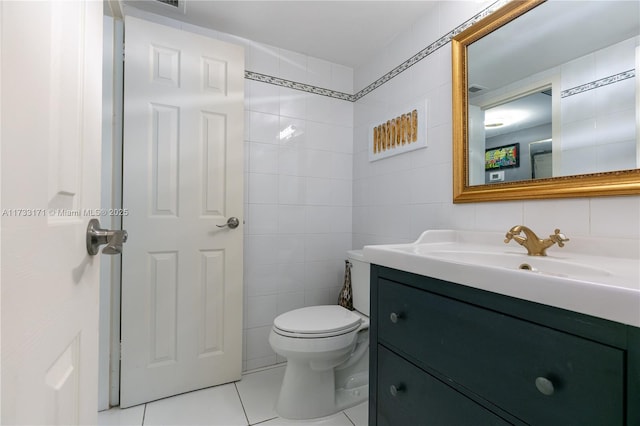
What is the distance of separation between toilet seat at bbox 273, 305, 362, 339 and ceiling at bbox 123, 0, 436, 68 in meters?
1.67

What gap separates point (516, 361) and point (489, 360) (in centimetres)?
6

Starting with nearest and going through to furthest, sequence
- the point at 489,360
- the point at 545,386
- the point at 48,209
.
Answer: the point at 48,209, the point at 545,386, the point at 489,360

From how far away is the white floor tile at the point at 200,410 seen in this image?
1.36m

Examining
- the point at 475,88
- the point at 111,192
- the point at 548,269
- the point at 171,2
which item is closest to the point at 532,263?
the point at 548,269

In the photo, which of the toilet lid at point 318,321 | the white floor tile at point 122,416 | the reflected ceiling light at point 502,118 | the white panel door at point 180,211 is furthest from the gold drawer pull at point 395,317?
the white floor tile at point 122,416

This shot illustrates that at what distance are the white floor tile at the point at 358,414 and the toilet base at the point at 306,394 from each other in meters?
0.03

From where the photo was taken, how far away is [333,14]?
1617mm

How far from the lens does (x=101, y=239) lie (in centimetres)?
56

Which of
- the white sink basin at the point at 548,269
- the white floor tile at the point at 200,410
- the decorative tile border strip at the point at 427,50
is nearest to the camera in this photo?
the white sink basin at the point at 548,269

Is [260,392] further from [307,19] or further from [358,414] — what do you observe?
[307,19]

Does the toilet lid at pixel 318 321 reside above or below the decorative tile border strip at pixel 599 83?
below

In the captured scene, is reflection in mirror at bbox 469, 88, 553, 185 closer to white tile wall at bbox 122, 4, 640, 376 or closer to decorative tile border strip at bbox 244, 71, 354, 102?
white tile wall at bbox 122, 4, 640, 376

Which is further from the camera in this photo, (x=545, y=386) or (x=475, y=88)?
(x=475, y=88)

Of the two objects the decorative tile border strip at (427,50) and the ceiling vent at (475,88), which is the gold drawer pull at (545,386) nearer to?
the ceiling vent at (475,88)
